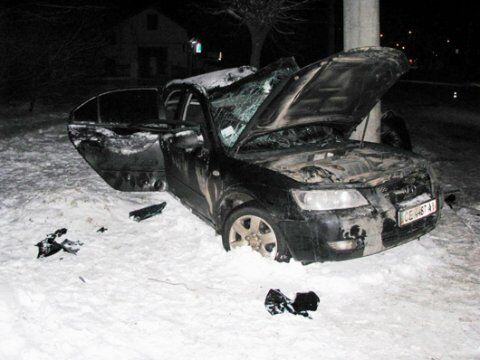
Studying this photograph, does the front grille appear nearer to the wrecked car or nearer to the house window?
the wrecked car

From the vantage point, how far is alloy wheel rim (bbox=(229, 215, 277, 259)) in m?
4.12

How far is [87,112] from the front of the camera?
590 centimetres

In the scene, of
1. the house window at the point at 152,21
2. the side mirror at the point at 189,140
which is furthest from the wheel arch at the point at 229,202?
the house window at the point at 152,21

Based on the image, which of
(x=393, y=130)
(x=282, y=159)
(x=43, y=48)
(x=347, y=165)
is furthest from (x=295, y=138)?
(x=43, y=48)

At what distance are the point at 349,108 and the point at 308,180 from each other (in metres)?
1.28

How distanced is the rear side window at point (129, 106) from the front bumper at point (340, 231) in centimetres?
244

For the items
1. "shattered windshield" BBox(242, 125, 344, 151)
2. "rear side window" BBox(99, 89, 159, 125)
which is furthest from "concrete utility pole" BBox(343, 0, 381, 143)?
"rear side window" BBox(99, 89, 159, 125)

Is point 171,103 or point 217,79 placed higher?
point 217,79

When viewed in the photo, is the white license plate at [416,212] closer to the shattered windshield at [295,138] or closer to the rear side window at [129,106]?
the shattered windshield at [295,138]

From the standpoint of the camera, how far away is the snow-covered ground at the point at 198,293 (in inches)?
126

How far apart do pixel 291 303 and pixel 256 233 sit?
0.75 m

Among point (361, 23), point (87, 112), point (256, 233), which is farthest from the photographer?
point (361, 23)

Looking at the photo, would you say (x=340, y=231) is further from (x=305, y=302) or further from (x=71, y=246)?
(x=71, y=246)

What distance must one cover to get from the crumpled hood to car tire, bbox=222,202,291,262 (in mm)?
426
